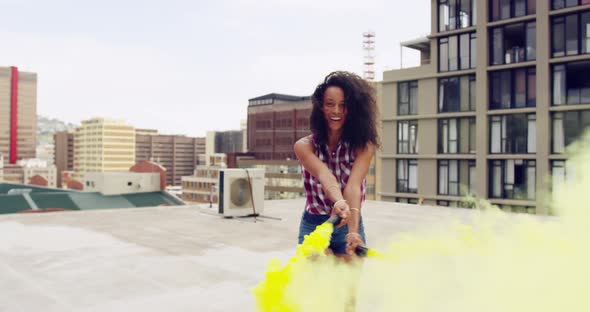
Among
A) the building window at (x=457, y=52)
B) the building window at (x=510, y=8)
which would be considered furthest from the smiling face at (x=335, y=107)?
the building window at (x=457, y=52)

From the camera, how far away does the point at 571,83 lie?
32000 millimetres

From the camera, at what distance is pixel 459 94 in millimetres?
37094

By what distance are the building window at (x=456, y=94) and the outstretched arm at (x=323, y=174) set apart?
115 feet

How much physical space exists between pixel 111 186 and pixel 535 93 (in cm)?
5029

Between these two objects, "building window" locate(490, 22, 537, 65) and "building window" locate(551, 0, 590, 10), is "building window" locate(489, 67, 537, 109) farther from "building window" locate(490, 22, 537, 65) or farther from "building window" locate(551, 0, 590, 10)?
"building window" locate(551, 0, 590, 10)

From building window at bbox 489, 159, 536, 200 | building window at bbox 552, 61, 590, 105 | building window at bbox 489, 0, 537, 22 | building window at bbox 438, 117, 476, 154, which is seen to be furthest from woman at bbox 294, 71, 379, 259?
building window at bbox 438, 117, 476, 154

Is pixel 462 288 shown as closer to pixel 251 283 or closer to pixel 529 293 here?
pixel 529 293

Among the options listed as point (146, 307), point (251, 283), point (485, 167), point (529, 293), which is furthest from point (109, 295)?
point (485, 167)

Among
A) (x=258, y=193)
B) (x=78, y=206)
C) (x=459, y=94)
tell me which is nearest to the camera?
(x=258, y=193)

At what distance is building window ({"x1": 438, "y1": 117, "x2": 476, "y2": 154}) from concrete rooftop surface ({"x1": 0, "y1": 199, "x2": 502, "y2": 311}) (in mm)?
20947

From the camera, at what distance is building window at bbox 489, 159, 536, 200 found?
3306 centimetres

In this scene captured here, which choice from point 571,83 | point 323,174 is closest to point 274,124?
point 571,83

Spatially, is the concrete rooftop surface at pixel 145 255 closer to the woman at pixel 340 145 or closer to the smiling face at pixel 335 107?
the woman at pixel 340 145

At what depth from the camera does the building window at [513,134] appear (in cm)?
3291
